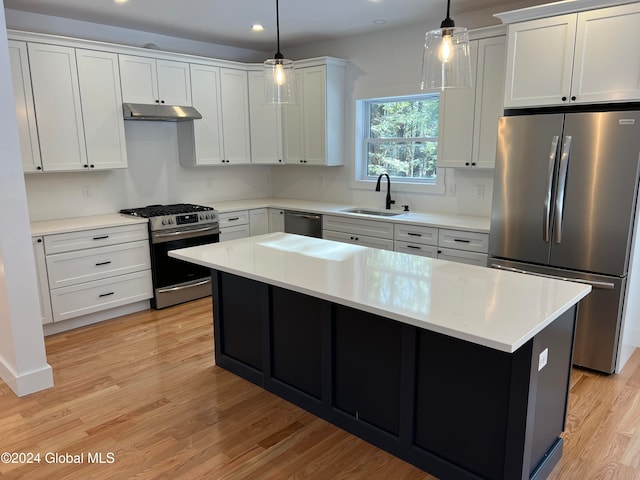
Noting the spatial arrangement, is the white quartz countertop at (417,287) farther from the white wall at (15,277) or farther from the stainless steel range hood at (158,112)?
the stainless steel range hood at (158,112)

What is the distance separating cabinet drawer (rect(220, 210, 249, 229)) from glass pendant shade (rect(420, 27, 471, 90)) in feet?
10.4

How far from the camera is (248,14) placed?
13.2 feet

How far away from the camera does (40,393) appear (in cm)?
294

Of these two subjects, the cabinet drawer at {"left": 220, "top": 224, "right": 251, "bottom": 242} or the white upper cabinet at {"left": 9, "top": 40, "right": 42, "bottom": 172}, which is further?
the cabinet drawer at {"left": 220, "top": 224, "right": 251, "bottom": 242}

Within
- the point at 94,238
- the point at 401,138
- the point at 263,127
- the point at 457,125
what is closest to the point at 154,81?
the point at 263,127

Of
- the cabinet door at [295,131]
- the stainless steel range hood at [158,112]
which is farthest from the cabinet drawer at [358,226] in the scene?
the stainless steel range hood at [158,112]

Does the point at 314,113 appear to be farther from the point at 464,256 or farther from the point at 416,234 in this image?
the point at 464,256

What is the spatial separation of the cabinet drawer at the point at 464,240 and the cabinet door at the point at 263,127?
7.72ft

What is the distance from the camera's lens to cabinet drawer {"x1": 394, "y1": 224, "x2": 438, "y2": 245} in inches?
156

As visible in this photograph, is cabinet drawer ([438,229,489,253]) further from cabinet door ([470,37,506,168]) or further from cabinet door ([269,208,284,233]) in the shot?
cabinet door ([269,208,284,233])

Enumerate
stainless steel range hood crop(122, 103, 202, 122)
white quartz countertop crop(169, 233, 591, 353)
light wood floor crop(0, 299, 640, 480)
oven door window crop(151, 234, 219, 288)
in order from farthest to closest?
oven door window crop(151, 234, 219, 288) < stainless steel range hood crop(122, 103, 202, 122) < light wood floor crop(0, 299, 640, 480) < white quartz countertop crop(169, 233, 591, 353)

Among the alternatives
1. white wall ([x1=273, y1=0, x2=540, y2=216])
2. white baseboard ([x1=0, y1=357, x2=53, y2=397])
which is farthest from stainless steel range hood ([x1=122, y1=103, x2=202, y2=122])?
white baseboard ([x1=0, y1=357, x2=53, y2=397])

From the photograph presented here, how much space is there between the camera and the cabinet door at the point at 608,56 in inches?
110

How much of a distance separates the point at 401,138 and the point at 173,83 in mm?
2356
